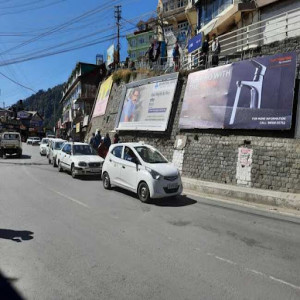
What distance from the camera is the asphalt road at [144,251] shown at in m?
4.06

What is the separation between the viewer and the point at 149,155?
10750 mm

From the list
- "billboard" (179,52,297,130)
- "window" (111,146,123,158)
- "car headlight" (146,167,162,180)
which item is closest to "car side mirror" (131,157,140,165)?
"car headlight" (146,167,162,180)

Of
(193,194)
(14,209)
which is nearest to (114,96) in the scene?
(193,194)

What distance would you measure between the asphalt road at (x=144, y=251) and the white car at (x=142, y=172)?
1.66 feet

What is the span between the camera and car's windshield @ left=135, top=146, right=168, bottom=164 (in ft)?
34.3

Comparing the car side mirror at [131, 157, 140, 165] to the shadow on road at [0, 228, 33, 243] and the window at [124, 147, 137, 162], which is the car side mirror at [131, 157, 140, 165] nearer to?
the window at [124, 147, 137, 162]

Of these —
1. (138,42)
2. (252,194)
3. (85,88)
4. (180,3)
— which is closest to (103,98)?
(85,88)

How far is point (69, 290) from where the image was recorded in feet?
13.0

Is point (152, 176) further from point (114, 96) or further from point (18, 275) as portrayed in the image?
point (114, 96)

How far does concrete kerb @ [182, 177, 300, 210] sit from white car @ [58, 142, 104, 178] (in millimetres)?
4812

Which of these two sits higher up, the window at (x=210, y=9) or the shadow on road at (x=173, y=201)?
the window at (x=210, y=9)

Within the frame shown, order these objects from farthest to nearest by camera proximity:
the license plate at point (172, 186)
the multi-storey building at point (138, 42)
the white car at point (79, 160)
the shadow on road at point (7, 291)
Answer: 1. the multi-storey building at point (138, 42)
2. the white car at point (79, 160)
3. the license plate at point (172, 186)
4. the shadow on road at point (7, 291)

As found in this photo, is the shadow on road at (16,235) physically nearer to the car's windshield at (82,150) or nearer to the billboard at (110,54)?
the car's windshield at (82,150)

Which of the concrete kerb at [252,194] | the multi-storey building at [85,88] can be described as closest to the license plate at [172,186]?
the concrete kerb at [252,194]
